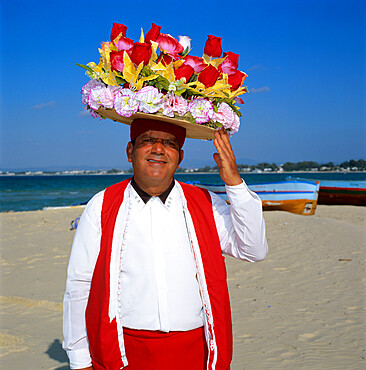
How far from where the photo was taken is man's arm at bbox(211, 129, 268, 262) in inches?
76.6

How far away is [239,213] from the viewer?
76.9 inches

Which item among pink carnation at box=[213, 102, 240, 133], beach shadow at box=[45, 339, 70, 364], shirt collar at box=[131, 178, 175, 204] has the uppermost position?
pink carnation at box=[213, 102, 240, 133]

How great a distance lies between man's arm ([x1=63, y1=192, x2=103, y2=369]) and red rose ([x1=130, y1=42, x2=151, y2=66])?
80 centimetres

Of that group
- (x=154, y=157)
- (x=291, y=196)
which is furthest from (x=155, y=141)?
(x=291, y=196)

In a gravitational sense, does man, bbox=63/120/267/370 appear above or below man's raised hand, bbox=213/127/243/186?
below

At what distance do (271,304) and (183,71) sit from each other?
4370 millimetres

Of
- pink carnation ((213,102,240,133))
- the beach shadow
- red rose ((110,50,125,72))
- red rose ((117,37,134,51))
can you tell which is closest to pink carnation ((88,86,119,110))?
red rose ((110,50,125,72))

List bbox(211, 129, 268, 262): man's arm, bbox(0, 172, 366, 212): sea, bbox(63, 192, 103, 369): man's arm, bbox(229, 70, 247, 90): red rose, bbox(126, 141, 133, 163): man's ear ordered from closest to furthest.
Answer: bbox(211, 129, 268, 262): man's arm, bbox(63, 192, 103, 369): man's arm, bbox(229, 70, 247, 90): red rose, bbox(126, 141, 133, 163): man's ear, bbox(0, 172, 366, 212): sea

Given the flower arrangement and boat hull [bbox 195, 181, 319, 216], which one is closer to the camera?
the flower arrangement

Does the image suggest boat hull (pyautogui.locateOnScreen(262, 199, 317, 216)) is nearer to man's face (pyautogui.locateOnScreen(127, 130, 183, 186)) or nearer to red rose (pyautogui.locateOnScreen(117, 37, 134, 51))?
man's face (pyautogui.locateOnScreen(127, 130, 183, 186))

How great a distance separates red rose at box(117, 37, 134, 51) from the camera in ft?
6.64

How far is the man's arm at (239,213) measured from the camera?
1.95 metres

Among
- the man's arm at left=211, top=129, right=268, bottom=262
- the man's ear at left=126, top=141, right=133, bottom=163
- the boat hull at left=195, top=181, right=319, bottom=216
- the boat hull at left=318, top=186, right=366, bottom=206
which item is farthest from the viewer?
the boat hull at left=318, top=186, right=366, bottom=206

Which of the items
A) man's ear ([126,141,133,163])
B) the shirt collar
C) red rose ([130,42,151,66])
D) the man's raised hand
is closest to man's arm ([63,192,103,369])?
the shirt collar
